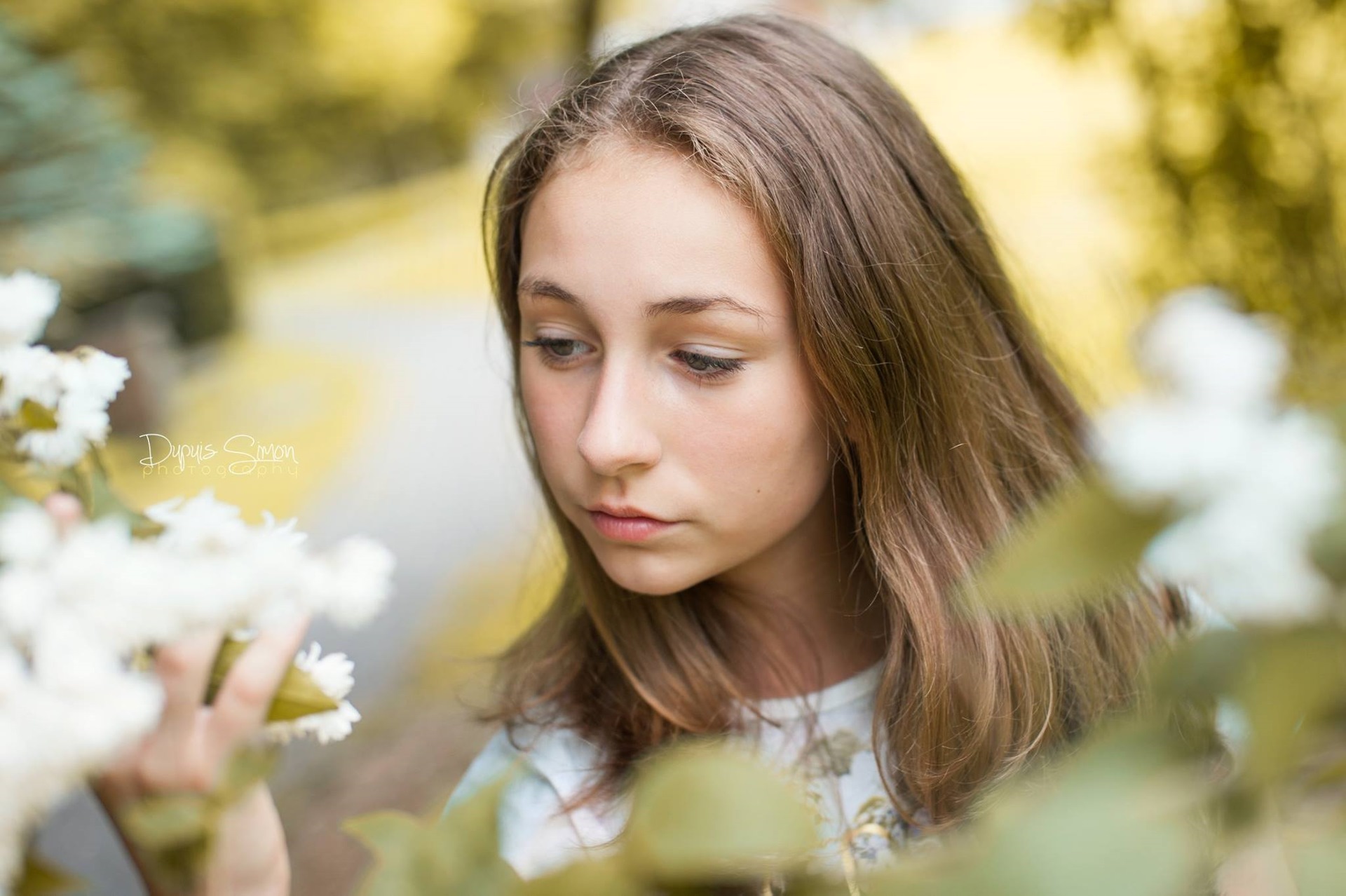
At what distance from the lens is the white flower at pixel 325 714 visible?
549mm

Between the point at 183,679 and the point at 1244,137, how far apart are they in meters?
3.47

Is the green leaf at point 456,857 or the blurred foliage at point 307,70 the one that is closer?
the green leaf at point 456,857

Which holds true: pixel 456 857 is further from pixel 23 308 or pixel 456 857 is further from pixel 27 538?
pixel 23 308

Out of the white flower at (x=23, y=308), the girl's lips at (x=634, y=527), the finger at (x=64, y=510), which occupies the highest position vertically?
the white flower at (x=23, y=308)

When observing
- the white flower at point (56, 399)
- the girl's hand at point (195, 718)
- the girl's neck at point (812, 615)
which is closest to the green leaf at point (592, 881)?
the girl's hand at point (195, 718)

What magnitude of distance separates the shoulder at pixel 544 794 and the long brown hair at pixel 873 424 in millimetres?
26

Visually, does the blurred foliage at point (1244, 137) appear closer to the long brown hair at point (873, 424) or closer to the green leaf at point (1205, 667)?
the long brown hair at point (873, 424)

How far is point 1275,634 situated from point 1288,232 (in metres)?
3.46

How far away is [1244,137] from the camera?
10.5ft

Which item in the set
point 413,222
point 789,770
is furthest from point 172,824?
point 413,222

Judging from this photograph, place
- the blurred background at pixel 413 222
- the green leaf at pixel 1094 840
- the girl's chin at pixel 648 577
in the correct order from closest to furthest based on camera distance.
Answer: the green leaf at pixel 1094 840, the girl's chin at pixel 648 577, the blurred background at pixel 413 222

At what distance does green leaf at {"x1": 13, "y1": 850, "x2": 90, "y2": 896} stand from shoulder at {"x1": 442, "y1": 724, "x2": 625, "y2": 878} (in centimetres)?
82

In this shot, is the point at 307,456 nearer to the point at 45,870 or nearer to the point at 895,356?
the point at 895,356

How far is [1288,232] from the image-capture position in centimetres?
323
